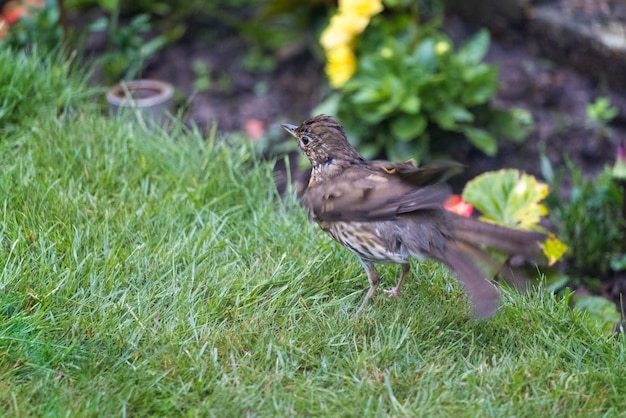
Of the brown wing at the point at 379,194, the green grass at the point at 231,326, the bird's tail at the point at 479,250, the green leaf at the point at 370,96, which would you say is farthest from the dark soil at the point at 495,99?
the bird's tail at the point at 479,250

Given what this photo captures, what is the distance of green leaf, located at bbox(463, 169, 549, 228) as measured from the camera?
4.68 metres

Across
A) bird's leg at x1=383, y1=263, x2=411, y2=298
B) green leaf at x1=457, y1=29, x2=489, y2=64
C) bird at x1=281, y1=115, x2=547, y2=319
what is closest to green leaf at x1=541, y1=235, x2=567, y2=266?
bird at x1=281, y1=115, x2=547, y2=319

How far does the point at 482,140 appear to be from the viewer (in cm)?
582

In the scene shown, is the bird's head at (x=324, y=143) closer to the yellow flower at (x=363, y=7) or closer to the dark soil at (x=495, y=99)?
the dark soil at (x=495, y=99)

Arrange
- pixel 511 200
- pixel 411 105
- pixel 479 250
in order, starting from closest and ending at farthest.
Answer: pixel 479 250 < pixel 511 200 < pixel 411 105

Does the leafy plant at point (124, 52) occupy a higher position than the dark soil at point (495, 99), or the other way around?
the leafy plant at point (124, 52)

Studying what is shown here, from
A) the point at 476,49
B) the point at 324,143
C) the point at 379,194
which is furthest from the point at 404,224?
the point at 476,49

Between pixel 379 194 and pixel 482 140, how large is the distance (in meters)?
2.14

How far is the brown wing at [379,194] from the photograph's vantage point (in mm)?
3788

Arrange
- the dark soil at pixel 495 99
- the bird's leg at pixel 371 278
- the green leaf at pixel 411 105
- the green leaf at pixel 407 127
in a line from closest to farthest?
the bird's leg at pixel 371 278 → the green leaf at pixel 411 105 → the green leaf at pixel 407 127 → the dark soil at pixel 495 99

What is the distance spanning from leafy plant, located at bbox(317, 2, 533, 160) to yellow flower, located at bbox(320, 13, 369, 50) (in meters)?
0.02

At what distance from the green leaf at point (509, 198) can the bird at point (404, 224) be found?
29.3 inches

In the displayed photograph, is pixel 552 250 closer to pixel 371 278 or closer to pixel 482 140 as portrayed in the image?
pixel 371 278

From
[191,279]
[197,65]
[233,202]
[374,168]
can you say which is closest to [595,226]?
[374,168]
